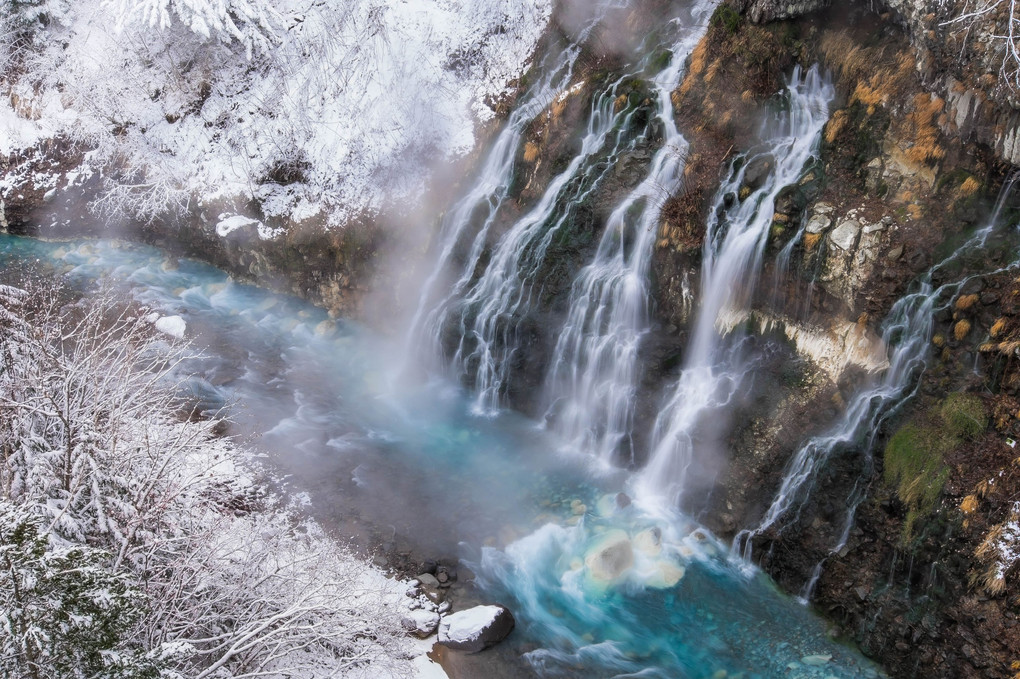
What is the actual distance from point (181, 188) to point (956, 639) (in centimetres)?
1976

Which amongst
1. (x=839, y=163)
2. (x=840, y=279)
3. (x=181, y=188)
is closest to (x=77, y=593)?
(x=840, y=279)

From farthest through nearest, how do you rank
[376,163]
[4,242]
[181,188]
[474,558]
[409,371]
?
[4,242] < [181,188] < [376,163] < [409,371] < [474,558]

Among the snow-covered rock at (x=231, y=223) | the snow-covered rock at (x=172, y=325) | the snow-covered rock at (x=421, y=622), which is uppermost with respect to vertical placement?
the snow-covered rock at (x=231, y=223)

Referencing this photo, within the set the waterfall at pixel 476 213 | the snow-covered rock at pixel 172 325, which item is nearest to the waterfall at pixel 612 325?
the waterfall at pixel 476 213

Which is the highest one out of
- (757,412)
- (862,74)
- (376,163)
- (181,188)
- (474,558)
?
(862,74)

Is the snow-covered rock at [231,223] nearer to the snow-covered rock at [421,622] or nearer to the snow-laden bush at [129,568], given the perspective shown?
the snow-laden bush at [129,568]

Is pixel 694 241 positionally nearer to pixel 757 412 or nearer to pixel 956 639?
pixel 757 412

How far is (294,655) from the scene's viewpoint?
300 inches

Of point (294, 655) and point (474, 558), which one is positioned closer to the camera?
point (294, 655)

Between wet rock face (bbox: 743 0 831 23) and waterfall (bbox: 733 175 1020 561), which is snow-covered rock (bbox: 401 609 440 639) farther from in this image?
wet rock face (bbox: 743 0 831 23)

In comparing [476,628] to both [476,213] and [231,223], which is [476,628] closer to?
[476,213]

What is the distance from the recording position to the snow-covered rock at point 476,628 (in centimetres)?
904

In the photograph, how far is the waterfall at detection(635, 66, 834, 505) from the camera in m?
11.1

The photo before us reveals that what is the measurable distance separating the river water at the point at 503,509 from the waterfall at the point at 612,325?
0.69 metres
